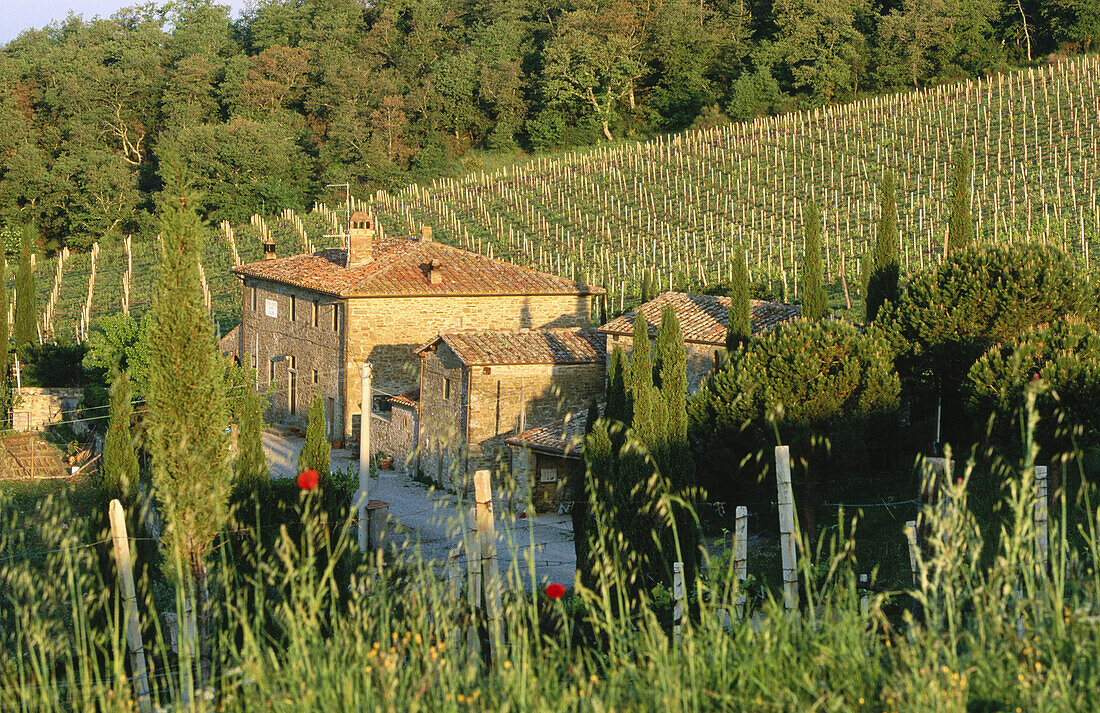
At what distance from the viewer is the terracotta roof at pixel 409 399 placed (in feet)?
73.2

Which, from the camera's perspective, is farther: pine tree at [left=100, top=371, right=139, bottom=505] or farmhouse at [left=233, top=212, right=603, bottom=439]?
farmhouse at [left=233, top=212, right=603, bottom=439]

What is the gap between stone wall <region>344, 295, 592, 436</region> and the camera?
81.8ft

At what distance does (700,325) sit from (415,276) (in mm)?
7994

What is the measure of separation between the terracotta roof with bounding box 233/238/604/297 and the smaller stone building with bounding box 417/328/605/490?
11.5ft

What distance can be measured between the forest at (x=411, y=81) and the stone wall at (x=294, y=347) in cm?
3174

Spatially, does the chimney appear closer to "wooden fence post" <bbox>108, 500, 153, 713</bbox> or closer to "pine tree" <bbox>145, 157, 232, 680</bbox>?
"pine tree" <bbox>145, 157, 232, 680</bbox>

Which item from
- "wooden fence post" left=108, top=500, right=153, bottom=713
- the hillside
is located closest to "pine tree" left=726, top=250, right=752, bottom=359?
the hillside

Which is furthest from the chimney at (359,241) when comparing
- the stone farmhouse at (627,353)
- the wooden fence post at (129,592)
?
the wooden fence post at (129,592)

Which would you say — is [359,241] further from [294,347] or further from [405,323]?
[294,347]

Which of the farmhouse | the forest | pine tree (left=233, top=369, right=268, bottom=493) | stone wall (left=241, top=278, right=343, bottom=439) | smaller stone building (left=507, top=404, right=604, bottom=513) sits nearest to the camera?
pine tree (left=233, top=369, right=268, bottom=493)

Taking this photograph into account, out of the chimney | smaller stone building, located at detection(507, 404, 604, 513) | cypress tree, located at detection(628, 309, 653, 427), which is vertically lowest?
smaller stone building, located at detection(507, 404, 604, 513)

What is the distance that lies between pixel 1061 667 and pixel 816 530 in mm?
11911

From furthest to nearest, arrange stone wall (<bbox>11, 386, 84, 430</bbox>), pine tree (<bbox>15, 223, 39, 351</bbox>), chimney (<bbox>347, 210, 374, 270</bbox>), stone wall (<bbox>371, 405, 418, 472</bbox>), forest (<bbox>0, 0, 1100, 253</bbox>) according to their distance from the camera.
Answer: forest (<bbox>0, 0, 1100, 253</bbox>)
pine tree (<bbox>15, 223, 39, 351</bbox>)
chimney (<bbox>347, 210, 374, 270</bbox>)
stone wall (<bbox>11, 386, 84, 430</bbox>)
stone wall (<bbox>371, 405, 418, 472</bbox>)

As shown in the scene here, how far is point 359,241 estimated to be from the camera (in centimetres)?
2717
